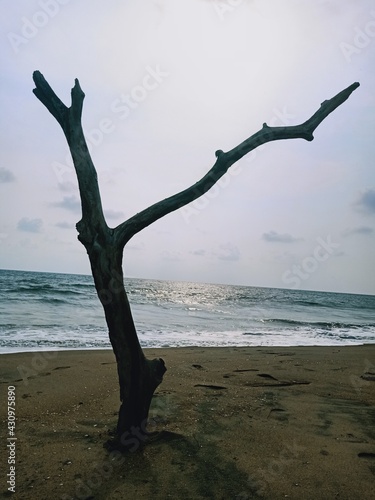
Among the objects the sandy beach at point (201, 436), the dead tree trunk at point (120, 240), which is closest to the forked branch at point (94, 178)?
the dead tree trunk at point (120, 240)

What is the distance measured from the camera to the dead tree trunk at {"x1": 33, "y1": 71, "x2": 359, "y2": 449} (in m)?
3.61

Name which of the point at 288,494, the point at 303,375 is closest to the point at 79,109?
the point at 288,494

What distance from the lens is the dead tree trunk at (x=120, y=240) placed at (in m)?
3.61

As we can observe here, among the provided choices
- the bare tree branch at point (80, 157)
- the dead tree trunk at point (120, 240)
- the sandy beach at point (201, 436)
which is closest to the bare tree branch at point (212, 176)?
the dead tree trunk at point (120, 240)

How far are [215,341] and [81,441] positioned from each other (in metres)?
9.74

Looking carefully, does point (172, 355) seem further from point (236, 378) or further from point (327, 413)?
point (327, 413)

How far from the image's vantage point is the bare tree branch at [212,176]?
12.0 feet

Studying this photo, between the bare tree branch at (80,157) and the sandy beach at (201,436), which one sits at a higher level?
the bare tree branch at (80,157)

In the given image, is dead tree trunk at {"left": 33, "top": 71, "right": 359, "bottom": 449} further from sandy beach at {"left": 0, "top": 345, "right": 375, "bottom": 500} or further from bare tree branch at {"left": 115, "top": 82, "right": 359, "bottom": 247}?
sandy beach at {"left": 0, "top": 345, "right": 375, "bottom": 500}

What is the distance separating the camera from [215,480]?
130 inches

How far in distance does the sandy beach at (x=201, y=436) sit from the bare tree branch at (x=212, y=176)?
7.16 ft

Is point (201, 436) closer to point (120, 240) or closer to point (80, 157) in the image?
point (120, 240)

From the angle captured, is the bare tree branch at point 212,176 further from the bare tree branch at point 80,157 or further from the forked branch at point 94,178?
the bare tree branch at point 80,157

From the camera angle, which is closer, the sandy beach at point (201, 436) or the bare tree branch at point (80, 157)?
the sandy beach at point (201, 436)
